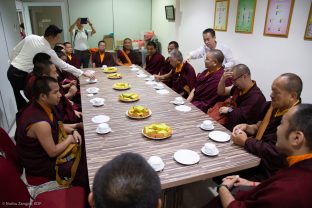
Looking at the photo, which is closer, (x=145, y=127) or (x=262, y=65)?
(x=145, y=127)

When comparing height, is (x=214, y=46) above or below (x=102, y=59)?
above

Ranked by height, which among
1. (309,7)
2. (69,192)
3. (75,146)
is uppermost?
(309,7)

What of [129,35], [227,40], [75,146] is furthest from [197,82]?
[129,35]

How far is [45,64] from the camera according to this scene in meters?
2.35

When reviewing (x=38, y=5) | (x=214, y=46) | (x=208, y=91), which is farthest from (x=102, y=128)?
(x=38, y=5)

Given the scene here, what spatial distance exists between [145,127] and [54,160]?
2.28ft

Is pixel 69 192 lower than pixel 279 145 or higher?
lower

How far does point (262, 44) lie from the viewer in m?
2.93

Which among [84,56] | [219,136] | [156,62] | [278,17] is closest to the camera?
[219,136]

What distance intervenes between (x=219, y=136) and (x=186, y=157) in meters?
0.38

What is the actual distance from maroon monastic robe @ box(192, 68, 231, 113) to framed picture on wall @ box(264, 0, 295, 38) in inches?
30.6

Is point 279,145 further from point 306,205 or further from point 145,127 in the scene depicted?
point 145,127

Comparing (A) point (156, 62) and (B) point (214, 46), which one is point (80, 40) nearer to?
(A) point (156, 62)

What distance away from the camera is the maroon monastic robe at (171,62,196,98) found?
318 cm
